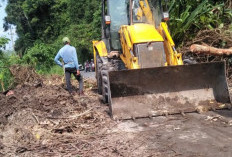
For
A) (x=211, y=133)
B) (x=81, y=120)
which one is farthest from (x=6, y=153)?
(x=211, y=133)

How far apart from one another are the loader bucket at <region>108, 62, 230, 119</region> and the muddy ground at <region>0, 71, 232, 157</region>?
0.96 ft

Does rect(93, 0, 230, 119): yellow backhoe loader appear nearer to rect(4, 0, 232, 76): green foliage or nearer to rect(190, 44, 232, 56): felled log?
rect(190, 44, 232, 56): felled log

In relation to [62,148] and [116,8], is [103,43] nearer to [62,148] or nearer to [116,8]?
[116,8]

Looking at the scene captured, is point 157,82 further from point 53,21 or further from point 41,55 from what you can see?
point 53,21

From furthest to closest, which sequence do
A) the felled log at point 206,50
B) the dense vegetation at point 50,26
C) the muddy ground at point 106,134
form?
the dense vegetation at point 50,26 → the felled log at point 206,50 → the muddy ground at point 106,134

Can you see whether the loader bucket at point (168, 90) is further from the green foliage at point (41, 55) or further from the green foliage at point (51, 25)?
the green foliage at point (41, 55)

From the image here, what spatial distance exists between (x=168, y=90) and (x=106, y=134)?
188cm

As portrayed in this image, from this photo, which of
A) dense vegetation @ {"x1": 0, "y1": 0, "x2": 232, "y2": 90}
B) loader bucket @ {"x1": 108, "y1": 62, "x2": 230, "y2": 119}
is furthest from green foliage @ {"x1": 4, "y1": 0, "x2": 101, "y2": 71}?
loader bucket @ {"x1": 108, "y1": 62, "x2": 230, "y2": 119}

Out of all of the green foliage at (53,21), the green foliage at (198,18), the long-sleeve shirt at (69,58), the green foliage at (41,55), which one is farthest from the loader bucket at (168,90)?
the green foliage at (53,21)

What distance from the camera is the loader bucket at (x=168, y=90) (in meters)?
5.70

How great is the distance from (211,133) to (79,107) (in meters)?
2.95

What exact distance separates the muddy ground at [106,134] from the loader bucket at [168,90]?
0.29 meters

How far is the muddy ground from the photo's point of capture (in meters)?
3.90

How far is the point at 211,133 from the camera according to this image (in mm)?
4441
